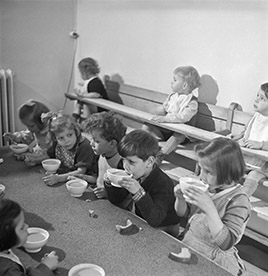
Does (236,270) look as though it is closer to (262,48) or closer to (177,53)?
(262,48)

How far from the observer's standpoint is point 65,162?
99.7 inches

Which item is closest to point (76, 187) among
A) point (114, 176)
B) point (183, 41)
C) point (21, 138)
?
point (114, 176)

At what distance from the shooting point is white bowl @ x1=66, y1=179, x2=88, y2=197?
1877 millimetres

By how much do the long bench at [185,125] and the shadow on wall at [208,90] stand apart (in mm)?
119

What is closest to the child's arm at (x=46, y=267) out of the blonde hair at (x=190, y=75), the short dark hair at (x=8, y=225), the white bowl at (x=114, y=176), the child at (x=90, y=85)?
the short dark hair at (x=8, y=225)

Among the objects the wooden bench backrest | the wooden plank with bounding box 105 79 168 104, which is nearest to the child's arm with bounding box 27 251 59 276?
the wooden bench backrest

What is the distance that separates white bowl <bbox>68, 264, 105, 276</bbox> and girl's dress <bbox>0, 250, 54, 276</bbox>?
0.24ft

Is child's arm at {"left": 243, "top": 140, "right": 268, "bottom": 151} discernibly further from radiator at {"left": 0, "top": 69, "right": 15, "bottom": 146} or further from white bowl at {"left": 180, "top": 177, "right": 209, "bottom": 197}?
radiator at {"left": 0, "top": 69, "right": 15, "bottom": 146}

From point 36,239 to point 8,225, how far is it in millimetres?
299

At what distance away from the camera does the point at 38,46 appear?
4.99 meters

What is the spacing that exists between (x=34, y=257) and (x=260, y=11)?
2.83 metres

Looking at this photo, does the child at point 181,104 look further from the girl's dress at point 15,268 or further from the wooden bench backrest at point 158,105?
the girl's dress at point 15,268

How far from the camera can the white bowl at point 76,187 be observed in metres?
1.88

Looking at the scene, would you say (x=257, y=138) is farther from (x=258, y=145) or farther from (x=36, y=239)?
(x=36, y=239)
